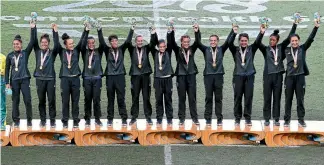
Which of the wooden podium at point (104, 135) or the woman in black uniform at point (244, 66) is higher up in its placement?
the woman in black uniform at point (244, 66)

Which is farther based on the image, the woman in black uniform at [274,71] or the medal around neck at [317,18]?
the woman in black uniform at [274,71]

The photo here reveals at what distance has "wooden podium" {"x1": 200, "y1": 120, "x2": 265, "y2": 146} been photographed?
16562mm

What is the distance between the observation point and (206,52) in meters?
16.7

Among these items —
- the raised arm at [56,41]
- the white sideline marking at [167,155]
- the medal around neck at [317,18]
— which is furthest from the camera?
the raised arm at [56,41]

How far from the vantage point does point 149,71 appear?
1670 cm

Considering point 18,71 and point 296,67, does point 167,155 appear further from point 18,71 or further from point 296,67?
point 18,71

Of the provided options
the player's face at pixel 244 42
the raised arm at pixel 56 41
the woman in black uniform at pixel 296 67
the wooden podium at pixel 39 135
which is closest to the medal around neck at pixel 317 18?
the woman in black uniform at pixel 296 67

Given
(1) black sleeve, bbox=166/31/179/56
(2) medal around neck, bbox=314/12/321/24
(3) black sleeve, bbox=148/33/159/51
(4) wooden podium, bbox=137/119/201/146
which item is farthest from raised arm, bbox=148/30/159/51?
(2) medal around neck, bbox=314/12/321/24

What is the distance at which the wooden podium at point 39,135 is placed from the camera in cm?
1647

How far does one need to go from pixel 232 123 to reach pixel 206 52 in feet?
4.05

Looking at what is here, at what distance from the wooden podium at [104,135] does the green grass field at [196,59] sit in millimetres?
202

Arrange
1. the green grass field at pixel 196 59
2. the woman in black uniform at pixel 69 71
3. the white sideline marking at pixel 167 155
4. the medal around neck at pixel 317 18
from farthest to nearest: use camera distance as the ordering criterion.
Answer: the woman in black uniform at pixel 69 71 → the medal around neck at pixel 317 18 → the green grass field at pixel 196 59 → the white sideline marking at pixel 167 155

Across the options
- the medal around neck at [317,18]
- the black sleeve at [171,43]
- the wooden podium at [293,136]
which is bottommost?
the wooden podium at [293,136]

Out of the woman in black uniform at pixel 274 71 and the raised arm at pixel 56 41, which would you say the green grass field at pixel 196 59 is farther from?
the raised arm at pixel 56 41
